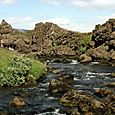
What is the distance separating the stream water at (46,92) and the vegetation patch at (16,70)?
2102 mm

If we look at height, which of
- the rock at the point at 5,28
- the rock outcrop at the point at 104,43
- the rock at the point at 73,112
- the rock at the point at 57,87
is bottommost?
the rock at the point at 73,112

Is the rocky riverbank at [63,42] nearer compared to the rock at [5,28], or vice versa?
the rocky riverbank at [63,42]

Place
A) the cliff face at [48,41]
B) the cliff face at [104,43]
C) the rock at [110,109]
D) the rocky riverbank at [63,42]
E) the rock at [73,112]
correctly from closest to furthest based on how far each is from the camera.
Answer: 1. the rock at [73,112]
2. the rock at [110,109]
3. the cliff face at [104,43]
4. the rocky riverbank at [63,42]
5. the cliff face at [48,41]

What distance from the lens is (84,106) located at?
4222cm

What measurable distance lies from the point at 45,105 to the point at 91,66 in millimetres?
42121

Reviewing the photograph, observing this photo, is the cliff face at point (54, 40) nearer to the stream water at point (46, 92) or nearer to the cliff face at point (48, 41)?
the cliff face at point (48, 41)

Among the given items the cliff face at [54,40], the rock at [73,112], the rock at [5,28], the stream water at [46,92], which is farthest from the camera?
the rock at [5,28]

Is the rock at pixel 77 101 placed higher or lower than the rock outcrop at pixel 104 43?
lower

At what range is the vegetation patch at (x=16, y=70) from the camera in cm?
5649

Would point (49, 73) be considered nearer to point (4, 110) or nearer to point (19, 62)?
point (19, 62)

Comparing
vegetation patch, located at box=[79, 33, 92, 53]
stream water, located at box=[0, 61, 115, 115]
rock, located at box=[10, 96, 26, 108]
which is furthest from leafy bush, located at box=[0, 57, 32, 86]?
vegetation patch, located at box=[79, 33, 92, 53]

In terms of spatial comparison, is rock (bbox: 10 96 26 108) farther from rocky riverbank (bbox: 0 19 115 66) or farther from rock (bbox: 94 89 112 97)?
rocky riverbank (bbox: 0 19 115 66)

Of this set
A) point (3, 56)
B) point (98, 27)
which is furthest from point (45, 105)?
point (98, 27)

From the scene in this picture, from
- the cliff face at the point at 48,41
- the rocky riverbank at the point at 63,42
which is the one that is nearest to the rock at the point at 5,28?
the rocky riverbank at the point at 63,42
